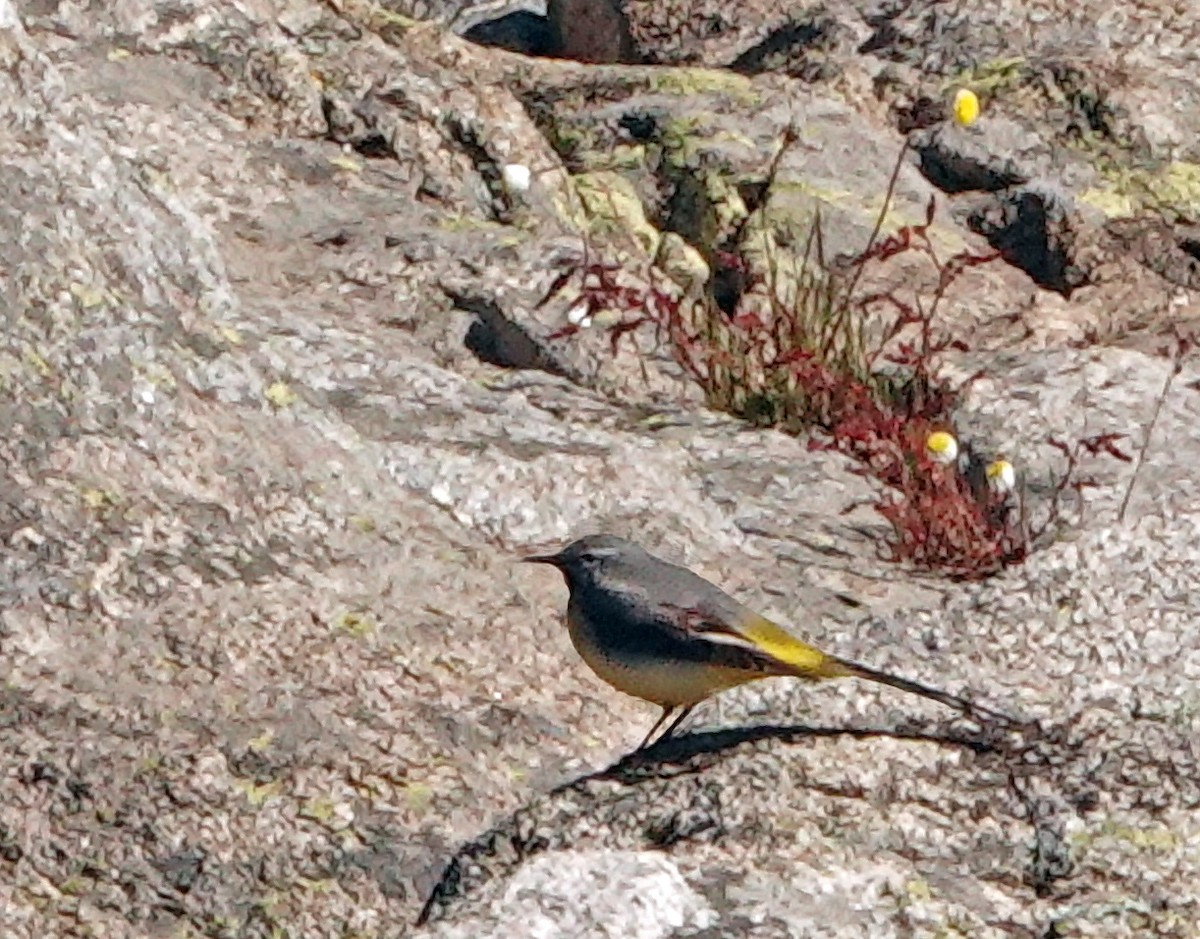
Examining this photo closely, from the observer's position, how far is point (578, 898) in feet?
16.4

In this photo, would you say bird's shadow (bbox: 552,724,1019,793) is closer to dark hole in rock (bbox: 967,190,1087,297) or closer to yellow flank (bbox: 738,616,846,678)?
yellow flank (bbox: 738,616,846,678)

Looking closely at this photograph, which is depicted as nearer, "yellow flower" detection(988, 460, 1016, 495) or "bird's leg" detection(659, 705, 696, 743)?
"bird's leg" detection(659, 705, 696, 743)

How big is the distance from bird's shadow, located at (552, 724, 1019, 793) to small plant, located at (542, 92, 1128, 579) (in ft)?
3.45

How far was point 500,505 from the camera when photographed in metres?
6.54

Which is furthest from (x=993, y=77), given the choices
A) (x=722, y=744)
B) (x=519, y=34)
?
(x=722, y=744)

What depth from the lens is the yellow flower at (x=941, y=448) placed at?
6.79 meters

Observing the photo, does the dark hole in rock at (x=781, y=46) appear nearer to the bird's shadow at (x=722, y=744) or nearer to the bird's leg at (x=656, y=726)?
the bird's leg at (x=656, y=726)

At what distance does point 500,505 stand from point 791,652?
1244 millimetres

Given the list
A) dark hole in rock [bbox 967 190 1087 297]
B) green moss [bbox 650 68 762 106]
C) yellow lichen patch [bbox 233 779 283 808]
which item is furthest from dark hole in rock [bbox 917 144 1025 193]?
yellow lichen patch [bbox 233 779 283 808]

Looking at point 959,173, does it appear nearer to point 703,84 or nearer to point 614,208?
point 703,84

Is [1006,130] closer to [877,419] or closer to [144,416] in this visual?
[877,419]

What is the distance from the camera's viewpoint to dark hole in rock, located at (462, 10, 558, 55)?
32.7 ft

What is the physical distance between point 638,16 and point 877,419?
3287 millimetres

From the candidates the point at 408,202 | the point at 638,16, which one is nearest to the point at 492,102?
the point at 408,202
